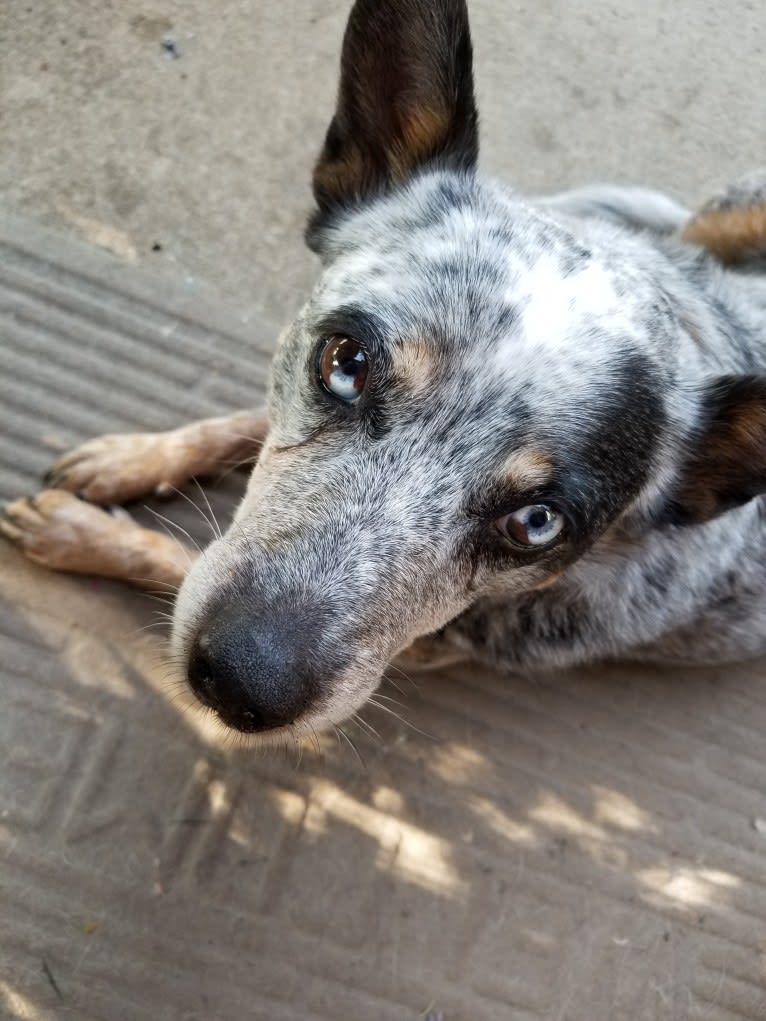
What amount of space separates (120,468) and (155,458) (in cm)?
11

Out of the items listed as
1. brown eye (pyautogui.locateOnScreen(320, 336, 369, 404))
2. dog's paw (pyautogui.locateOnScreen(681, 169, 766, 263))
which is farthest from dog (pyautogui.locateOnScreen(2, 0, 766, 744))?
dog's paw (pyautogui.locateOnScreen(681, 169, 766, 263))

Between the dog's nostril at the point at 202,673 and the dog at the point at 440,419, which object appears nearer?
the dog's nostril at the point at 202,673

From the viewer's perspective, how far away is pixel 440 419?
1.58 meters

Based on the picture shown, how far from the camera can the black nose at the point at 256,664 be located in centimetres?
140

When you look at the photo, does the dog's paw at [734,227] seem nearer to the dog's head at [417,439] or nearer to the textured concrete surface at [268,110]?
the textured concrete surface at [268,110]

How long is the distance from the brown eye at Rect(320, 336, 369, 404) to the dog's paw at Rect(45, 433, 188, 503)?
0.98 m

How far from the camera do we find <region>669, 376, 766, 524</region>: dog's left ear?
1815 millimetres

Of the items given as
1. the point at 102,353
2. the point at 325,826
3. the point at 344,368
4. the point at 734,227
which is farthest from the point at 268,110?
the point at 325,826

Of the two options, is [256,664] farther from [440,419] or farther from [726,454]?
[726,454]

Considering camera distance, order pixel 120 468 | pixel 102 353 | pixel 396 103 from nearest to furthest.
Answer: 1. pixel 396 103
2. pixel 120 468
3. pixel 102 353

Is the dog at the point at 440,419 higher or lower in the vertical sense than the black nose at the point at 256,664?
higher

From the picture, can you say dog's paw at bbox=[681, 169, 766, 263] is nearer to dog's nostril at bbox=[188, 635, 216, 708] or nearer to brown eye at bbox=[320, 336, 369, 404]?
brown eye at bbox=[320, 336, 369, 404]

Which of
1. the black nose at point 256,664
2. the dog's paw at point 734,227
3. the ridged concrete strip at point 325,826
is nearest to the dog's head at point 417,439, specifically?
the black nose at point 256,664

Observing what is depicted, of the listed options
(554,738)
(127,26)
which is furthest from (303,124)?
(554,738)
